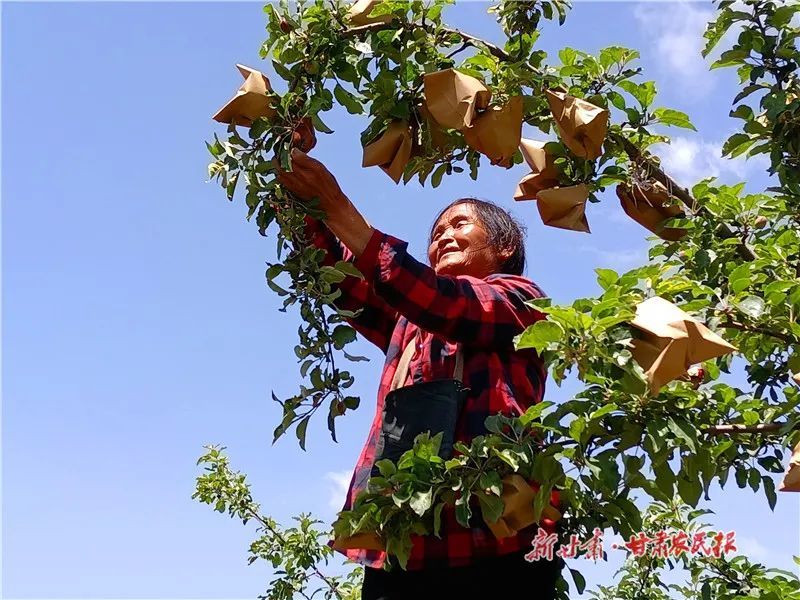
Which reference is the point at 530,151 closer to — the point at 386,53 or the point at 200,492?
the point at 386,53

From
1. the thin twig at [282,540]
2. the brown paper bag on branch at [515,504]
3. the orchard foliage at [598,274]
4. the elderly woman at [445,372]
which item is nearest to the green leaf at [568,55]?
the orchard foliage at [598,274]

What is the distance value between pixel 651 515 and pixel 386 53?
6.02 ft

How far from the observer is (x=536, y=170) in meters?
1.68

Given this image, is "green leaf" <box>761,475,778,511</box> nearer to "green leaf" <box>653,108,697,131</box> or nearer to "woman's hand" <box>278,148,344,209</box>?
"green leaf" <box>653,108,697,131</box>

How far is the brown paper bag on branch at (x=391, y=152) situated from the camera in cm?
163

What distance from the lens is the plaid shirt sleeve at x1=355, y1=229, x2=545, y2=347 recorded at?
1.51 metres

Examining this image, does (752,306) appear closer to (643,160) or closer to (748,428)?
(748,428)

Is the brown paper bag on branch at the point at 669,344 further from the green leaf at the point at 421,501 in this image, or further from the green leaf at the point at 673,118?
the green leaf at the point at 673,118

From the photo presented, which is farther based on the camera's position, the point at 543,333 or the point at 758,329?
the point at 758,329

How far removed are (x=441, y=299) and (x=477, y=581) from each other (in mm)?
556

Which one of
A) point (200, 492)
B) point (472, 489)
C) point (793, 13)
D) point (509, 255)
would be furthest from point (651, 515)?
point (200, 492)

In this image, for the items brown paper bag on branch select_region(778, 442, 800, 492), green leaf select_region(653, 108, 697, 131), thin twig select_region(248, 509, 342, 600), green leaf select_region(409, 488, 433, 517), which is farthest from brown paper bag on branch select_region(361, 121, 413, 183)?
thin twig select_region(248, 509, 342, 600)

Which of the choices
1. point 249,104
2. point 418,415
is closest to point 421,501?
point 418,415

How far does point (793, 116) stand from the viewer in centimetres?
157
